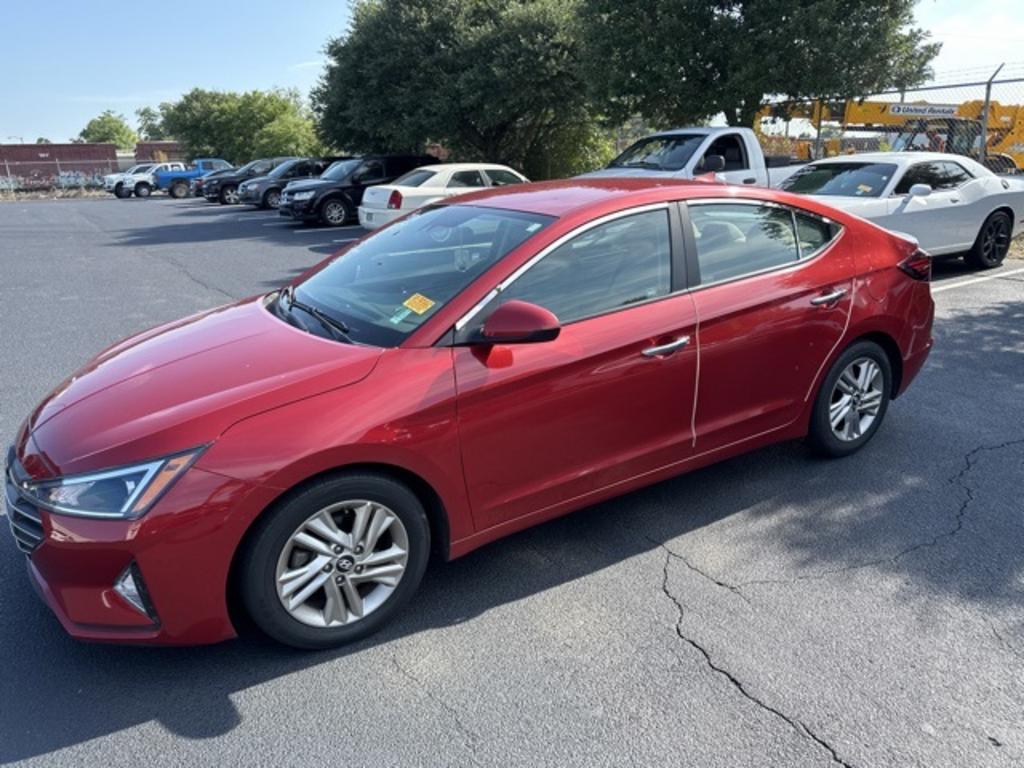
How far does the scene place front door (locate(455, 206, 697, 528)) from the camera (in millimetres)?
3027

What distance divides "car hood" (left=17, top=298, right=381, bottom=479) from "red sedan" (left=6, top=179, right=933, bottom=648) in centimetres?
1

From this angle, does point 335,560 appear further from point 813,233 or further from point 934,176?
point 934,176

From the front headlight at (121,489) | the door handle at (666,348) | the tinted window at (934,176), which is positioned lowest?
the front headlight at (121,489)

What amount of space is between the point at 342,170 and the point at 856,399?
16830 millimetres

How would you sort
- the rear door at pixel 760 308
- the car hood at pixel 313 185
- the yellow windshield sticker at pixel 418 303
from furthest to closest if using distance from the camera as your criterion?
the car hood at pixel 313 185 → the rear door at pixel 760 308 → the yellow windshield sticker at pixel 418 303

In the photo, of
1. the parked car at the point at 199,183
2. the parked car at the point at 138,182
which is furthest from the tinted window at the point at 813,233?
the parked car at the point at 138,182

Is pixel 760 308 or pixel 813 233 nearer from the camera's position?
pixel 760 308

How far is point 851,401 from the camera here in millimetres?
4324

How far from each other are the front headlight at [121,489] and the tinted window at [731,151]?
1048 cm

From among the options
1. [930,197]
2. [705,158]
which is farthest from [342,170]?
[930,197]

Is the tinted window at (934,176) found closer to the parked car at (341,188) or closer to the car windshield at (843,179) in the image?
the car windshield at (843,179)

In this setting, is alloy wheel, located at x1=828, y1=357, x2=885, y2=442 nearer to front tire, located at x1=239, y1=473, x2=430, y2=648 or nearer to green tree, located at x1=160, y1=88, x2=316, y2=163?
front tire, located at x1=239, y1=473, x2=430, y2=648

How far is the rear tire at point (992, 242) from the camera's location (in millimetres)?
9586

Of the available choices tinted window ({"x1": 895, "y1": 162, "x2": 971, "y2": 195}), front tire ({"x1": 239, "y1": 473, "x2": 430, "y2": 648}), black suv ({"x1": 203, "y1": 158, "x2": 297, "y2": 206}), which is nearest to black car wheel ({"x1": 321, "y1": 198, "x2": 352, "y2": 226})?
black suv ({"x1": 203, "y1": 158, "x2": 297, "y2": 206})
